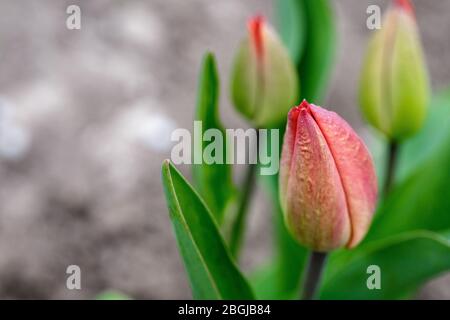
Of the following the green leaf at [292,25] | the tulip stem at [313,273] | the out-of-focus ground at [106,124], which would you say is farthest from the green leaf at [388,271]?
the out-of-focus ground at [106,124]

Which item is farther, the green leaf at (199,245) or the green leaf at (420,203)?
the green leaf at (420,203)

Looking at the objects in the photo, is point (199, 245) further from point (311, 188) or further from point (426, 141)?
point (426, 141)

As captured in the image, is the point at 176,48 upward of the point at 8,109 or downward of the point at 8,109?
upward

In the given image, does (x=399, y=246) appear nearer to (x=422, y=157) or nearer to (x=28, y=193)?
(x=422, y=157)

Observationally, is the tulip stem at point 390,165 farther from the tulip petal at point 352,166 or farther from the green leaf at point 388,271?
the tulip petal at point 352,166

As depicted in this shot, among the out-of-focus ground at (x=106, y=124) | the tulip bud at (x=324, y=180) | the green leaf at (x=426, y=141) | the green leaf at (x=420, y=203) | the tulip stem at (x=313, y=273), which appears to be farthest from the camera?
the out-of-focus ground at (x=106, y=124)

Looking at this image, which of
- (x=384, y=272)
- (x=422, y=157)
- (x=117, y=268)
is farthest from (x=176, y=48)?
(x=384, y=272)
